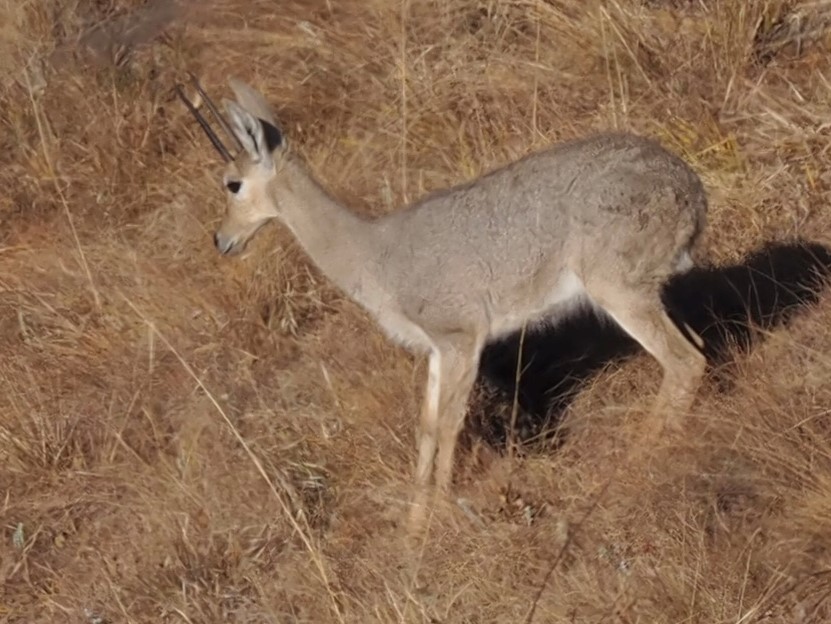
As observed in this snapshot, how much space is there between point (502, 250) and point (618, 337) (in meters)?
0.84

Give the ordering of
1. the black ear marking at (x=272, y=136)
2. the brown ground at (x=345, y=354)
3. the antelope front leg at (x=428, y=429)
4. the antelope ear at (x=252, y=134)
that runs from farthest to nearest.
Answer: the black ear marking at (x=272, y=136), the antelope ear at (x=252, y=134), the antelope front leg at (x=428, y=429), the brown ground at (x=345, y=354)

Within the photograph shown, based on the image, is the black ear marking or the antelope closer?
the antelope

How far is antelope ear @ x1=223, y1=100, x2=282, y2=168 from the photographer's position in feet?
19.5

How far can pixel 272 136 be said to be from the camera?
6102 millimetres

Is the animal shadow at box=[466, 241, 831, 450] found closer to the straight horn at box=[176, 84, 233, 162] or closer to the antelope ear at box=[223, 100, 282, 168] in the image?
the antelope ear at box=[223, 100, 282, 168]

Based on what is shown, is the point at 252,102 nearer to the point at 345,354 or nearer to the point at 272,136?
the point at 272,136

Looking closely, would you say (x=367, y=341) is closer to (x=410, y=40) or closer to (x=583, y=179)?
(x=583, y=179)

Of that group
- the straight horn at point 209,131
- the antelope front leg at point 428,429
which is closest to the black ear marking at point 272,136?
the straight horn at point 209,131

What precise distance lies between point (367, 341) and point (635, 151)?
145 centimetres

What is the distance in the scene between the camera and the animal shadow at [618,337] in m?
6.11

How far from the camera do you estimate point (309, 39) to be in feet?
28.8

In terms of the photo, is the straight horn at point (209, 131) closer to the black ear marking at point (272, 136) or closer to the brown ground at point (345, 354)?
the black ear marking at point (272, 136)

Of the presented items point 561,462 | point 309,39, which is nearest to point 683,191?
point 561,462

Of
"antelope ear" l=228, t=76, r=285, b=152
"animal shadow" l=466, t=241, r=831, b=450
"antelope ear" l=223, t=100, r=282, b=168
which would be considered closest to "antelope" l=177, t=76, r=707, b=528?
"antelope ear" l=223, t=100, r=282, b=168
